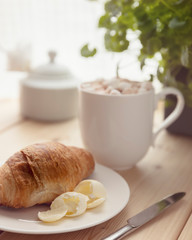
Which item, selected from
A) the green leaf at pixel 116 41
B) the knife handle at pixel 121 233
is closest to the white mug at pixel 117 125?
the green leaf at pixel 116 41

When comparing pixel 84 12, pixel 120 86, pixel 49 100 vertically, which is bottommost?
pixel 49 100

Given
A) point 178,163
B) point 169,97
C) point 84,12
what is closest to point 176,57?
point 169,97

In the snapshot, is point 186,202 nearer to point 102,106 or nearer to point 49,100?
point 102,106

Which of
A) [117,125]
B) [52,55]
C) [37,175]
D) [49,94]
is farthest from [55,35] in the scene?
[37,175]

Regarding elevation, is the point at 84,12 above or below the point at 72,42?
above

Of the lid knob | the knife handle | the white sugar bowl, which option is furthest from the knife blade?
the lid knob

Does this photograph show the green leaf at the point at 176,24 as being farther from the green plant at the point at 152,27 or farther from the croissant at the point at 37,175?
the croissant at the point at 37,175

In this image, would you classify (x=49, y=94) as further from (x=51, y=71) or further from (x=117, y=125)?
(x=117, y=125)
